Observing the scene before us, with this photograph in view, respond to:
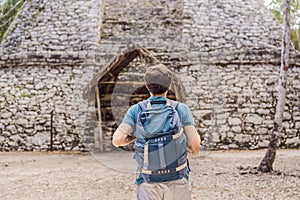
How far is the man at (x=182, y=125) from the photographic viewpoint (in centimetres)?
228

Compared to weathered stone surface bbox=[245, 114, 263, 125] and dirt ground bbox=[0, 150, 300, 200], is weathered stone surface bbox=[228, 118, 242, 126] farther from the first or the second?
dirt ground bbox=[0, 150, 300, 200]

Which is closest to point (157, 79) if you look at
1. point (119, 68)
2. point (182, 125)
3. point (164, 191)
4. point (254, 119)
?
point (182, 125)

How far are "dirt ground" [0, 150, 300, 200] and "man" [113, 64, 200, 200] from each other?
239 centimetres

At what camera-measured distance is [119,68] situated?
8.36 m

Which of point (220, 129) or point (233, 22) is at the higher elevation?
point (233, 22)

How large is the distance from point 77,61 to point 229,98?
3.89 meters

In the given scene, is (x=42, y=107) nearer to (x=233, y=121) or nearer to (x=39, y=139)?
(x=39, y=139)

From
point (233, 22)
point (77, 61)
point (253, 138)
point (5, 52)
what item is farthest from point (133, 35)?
point (253, 138)

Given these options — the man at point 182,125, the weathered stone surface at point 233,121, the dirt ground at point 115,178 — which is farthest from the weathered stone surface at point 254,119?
the man at point 182,125

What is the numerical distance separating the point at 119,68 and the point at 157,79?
6.08m

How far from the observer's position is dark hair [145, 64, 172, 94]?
2338 millimetres

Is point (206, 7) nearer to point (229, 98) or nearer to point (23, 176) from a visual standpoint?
point (229, 98)

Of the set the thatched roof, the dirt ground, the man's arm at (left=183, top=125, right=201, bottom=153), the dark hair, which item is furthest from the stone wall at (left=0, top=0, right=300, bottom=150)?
the man's arm at (left=183, top=125, right=201, bottom=153)

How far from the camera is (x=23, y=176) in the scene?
6125 mm
